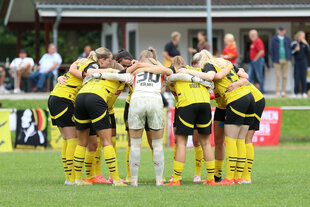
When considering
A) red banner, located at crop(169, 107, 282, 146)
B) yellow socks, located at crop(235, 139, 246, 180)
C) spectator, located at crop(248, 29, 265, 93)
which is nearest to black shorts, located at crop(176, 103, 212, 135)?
yellow socks, located at crop(235, 139, 246, 180)

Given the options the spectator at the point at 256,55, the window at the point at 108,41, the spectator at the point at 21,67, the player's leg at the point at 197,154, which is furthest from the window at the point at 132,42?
the player's leg at the point at 197,154

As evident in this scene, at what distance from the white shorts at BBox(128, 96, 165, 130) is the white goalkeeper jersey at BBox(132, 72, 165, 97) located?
0.08m

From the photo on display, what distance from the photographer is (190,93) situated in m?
10.6

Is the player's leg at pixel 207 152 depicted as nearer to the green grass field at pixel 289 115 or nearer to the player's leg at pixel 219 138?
the player's leg at pixel 219 138

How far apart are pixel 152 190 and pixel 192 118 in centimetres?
128

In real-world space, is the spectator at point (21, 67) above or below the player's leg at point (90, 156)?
above

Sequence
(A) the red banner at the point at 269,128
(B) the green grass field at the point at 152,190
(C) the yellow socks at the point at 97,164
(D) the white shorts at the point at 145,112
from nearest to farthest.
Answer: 1. (B) the green grass field at the point at 152,190
2. (D) the white shorts at the point at 145,112
3. (C) the yellow socks at the point at 97,164
4. (A) the red banner at the point at 269,128

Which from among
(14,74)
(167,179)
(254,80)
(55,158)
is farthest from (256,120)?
(14,74)

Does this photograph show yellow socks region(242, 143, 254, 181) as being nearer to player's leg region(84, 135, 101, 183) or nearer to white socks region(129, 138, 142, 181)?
white socks region(129, 138, 142, 181)

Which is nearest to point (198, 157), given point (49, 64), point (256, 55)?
point (256, 55)

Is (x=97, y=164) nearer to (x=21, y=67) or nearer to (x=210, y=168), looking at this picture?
(x=210, y=168)

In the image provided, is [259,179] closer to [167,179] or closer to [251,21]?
[167,179]

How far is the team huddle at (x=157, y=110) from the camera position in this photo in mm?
10523

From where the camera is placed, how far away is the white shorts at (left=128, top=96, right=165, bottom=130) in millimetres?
10422
